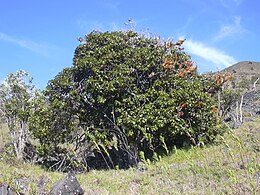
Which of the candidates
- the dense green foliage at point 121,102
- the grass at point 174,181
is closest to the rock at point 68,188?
the grass at point 174,181

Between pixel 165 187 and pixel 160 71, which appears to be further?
pixel 160 71

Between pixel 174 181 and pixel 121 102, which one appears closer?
pixel 174 181

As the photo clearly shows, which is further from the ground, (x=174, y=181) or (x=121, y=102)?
(x=121, y=102)

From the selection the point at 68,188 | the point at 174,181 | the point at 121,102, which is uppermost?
the point at 121,102

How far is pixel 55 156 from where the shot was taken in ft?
39.7

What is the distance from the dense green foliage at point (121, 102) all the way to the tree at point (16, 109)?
52cm

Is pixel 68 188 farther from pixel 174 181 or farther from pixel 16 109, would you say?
pixel 16 109

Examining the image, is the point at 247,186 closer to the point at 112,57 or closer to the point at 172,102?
the point at 172,102

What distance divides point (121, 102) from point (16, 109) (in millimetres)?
4169

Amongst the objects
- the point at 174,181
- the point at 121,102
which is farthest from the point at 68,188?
the point at 121,102

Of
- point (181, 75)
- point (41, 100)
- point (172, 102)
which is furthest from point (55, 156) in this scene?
point (181, 75)

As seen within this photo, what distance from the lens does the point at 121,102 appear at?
1132 cm

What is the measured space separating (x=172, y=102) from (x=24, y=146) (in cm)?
599

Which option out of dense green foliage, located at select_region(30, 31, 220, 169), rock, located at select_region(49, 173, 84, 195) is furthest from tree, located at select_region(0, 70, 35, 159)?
rock, located at select_region(49, 173, 84, 195)
